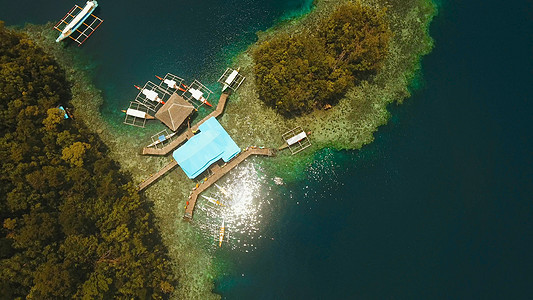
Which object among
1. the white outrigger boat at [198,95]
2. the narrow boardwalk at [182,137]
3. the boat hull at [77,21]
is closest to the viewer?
the narrow boardwalk at [182,137]

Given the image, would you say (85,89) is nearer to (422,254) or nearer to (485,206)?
(422,254)

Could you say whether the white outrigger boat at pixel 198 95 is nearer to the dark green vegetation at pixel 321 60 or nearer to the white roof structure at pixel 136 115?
the white roof structure at pixel 136 115

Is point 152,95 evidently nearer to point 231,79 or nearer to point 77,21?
point 231,79

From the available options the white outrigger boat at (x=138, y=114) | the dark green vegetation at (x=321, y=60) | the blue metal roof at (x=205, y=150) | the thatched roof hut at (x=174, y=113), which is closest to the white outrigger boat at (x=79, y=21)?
the white outrigger boat at (x=138, y=114)

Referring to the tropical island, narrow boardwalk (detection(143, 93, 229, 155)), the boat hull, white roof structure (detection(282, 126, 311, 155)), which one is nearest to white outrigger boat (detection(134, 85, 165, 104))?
narrow boardwalk (detection(143, 93, 229, 155))

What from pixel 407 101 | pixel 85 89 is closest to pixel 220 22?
pixel 85 89

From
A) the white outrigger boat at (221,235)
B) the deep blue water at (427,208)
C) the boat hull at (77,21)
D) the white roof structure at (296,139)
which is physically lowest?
the deep blue water at (427,208)

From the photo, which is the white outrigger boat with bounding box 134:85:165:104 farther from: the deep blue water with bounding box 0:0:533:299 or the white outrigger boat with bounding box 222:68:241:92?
the white outrigger boat with bounding box 222:68:241:92
